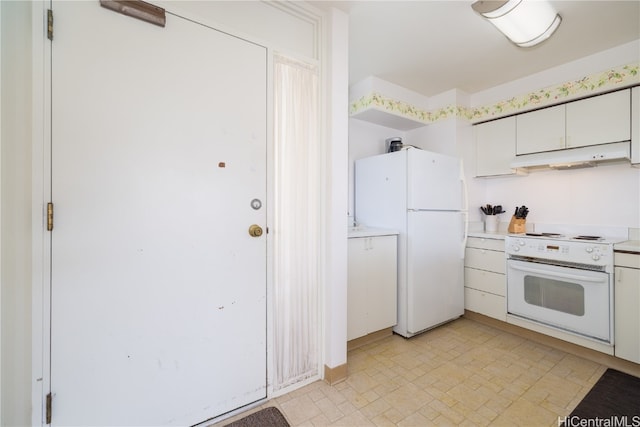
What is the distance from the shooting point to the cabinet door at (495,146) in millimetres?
2766

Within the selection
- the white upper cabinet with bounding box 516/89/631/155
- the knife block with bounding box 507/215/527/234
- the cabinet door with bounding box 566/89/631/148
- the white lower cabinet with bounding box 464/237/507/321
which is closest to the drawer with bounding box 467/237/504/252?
the white lower cabinet with bounding box 464/237/507/321

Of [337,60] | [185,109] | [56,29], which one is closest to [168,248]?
[185,109]

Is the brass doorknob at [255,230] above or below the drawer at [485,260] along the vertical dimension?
above

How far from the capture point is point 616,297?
1.89m

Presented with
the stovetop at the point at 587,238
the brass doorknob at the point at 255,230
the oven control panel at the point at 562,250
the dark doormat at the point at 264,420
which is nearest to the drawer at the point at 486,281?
the oven control panel at the point at 562,250

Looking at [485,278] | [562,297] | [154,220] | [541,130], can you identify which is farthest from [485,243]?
[154,220]

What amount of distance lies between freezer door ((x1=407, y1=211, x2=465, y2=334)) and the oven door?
1.50 ft

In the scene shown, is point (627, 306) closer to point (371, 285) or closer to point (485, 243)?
point (485, 243)

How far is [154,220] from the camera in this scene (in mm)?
1260

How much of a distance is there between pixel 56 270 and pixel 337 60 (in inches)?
73.1

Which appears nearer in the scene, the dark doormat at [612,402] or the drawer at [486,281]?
the dark doormat at [612,402]

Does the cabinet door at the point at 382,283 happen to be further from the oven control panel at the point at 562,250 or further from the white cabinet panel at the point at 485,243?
the oven control panel at the point at 562,250

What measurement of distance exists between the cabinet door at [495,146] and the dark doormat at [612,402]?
1826 mm

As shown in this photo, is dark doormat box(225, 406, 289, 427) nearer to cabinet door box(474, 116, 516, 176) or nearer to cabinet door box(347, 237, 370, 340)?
cabinet door box(347, 237, 370, 340)
